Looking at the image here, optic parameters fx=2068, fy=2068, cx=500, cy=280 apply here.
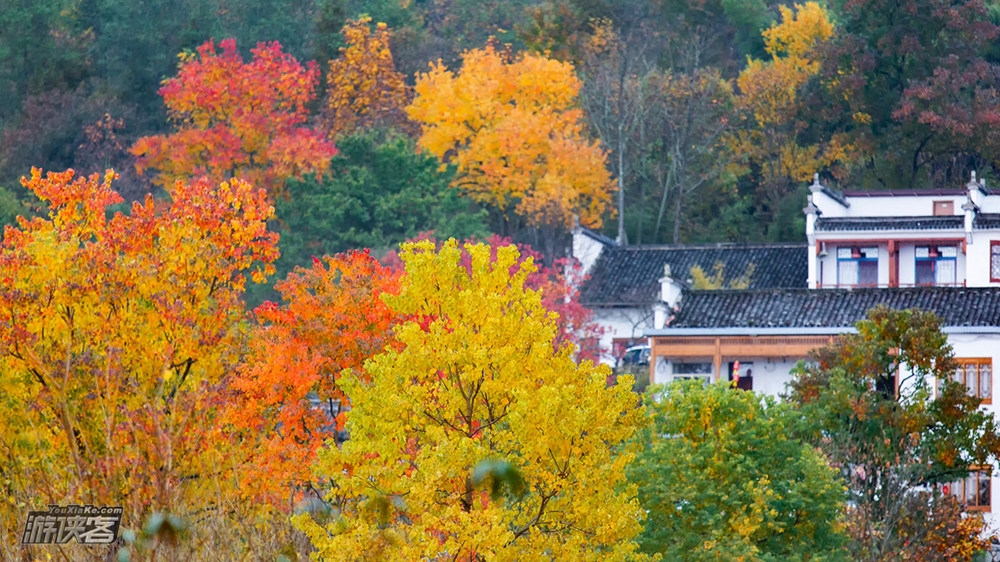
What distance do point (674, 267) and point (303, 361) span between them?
26171 mm

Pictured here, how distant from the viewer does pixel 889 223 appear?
52.6 meters

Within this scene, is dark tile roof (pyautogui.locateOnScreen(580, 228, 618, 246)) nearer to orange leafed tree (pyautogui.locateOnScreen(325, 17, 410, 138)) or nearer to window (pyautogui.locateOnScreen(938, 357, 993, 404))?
orange leafed tree (pyautogui.locateOnScreen(325, 17, 410, 138))

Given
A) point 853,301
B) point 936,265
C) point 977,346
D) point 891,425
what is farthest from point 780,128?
point 891,425

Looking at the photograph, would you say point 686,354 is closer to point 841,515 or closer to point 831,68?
point 841,515

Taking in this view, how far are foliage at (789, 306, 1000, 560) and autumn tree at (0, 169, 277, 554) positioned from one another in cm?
1018

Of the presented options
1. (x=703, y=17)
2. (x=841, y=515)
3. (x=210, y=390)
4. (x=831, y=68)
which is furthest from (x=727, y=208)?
(x=210, y=390)

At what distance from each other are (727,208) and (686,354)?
1680cm

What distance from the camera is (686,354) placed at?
45000 mm

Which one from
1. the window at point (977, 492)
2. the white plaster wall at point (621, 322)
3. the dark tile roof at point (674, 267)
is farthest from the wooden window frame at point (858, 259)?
the window at point (977, 492)

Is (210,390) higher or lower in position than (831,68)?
lower

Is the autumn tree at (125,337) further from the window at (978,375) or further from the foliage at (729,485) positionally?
the window at (978,375)

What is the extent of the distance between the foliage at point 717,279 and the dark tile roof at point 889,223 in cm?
226

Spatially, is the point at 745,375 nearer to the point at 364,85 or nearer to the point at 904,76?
the point at 904,76

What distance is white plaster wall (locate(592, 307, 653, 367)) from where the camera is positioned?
52.9 m
